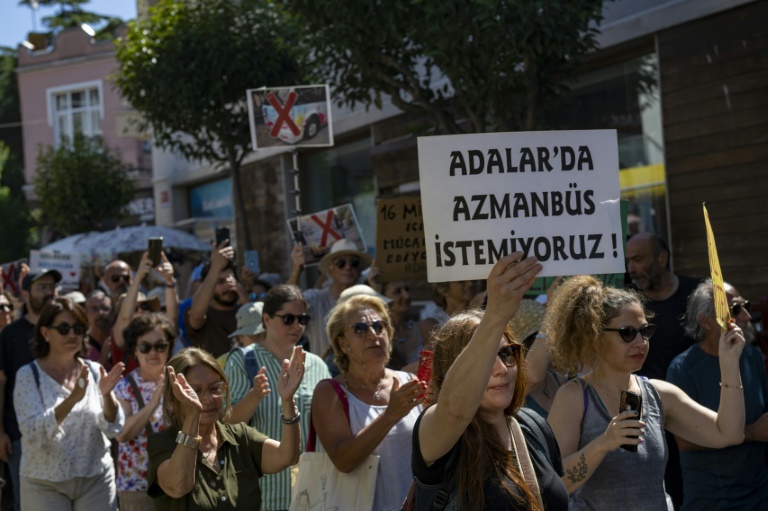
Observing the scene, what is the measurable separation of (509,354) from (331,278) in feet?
18.0

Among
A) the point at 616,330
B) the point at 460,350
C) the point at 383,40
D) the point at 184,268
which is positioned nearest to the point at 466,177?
the point at 460,350

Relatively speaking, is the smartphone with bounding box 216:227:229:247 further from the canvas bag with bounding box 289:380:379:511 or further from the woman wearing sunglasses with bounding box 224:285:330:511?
the canvas bag with bounding box 289:380:379:511

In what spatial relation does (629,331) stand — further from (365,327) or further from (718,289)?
(365,327)

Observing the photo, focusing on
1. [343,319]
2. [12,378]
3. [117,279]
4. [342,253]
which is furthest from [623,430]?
[117,279]

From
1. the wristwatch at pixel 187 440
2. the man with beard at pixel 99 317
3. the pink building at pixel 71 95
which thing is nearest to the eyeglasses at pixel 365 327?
the wristwatch at pixel 187 440

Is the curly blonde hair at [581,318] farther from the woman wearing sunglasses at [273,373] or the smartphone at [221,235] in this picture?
the smartphone at [221,235]

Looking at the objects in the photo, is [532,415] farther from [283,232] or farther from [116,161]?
[116,161]

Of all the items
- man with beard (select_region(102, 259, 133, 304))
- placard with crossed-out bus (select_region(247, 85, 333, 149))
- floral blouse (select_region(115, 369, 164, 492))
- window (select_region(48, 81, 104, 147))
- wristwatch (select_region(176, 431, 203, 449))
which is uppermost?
window (select_region(48, 81, 104, 147))

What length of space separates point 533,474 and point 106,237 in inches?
710

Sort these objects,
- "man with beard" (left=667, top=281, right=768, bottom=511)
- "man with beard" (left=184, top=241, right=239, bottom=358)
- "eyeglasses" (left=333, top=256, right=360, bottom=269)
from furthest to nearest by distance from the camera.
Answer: "eyeglasses" (left=333, top=256, right=360, bottom=269), "man with beard" (left=184, top=241, right=239, bottom=358), "man with beard" (left=667, top=281, right=768, bottom=511)

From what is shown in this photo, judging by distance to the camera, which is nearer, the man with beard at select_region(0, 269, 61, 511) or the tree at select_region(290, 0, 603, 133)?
the man with beard at select_region(0, 269, 61, 511)

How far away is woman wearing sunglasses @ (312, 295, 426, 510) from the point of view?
4.55m

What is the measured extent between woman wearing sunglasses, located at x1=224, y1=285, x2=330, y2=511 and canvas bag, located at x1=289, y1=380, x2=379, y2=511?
2.12 ft

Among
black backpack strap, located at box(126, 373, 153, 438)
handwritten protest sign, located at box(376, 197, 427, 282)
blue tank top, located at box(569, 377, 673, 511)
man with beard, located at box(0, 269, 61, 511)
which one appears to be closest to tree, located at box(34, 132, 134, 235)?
man with beard, located at box(0, 269, 61, 511)
